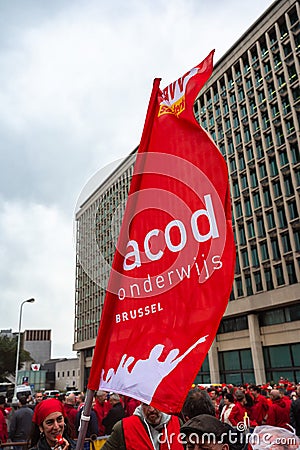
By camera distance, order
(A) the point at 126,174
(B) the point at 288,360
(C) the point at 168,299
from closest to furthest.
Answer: (C) the point at 168,299
(A) the point at 126,174
(B) the point at 288,360

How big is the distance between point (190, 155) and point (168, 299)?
3.88ft

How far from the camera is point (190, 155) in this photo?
3.45 metres

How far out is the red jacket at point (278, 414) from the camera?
29.2 ft

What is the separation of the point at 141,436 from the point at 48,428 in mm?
770

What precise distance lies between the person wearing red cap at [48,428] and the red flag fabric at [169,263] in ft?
2.05

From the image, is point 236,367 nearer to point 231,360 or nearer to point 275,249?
point 231,360

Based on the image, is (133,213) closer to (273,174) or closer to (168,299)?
(168,299)

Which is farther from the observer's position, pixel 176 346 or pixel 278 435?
pixel 176 346

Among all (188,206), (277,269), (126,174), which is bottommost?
(188,206)

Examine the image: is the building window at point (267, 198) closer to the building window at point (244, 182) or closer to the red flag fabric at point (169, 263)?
the building window at point (244, 182)

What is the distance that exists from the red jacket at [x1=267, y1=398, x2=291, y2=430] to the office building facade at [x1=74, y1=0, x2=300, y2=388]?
76.1 feet

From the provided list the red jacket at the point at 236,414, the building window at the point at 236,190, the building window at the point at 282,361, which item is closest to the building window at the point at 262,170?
the building window at the point at 236,190

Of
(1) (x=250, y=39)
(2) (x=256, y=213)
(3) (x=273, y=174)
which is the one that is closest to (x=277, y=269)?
(2) (x=256, y=213)

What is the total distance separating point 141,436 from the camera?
333 cm
